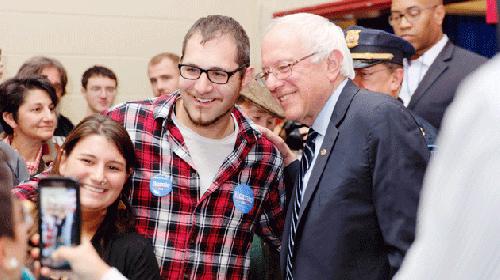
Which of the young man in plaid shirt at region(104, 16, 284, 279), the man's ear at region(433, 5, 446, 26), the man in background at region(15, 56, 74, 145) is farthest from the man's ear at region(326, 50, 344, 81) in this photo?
the man in background at region(15, 56, 74, 145)

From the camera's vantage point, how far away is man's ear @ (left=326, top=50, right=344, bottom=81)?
1635 millimetres

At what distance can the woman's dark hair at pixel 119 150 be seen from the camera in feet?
5.30

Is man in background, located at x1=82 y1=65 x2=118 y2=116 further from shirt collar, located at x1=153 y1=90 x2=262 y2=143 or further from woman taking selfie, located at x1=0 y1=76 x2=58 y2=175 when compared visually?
shirt collar, located at x1=153 y1=90 x2=262 y2=143

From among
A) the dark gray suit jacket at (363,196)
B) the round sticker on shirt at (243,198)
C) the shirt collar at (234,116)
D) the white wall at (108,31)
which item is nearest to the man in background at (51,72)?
the white wall at (108,31)

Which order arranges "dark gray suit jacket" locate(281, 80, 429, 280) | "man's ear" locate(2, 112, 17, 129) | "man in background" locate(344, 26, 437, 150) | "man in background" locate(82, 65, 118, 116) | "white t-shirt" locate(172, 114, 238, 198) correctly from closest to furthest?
"dark gray suit jacket" locate(281, 80, 429, 280) < "white t-shirt" locate(172, 114, 238, 198) < "man in background" locate(344, 26, 437, 150) < "man's ear" locate(2, 112, 17, 129) < "man in background" locate(82, 65, 118, 116)

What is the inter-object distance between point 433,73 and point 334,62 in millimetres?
1293

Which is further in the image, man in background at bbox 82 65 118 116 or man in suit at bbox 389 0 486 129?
man in background at bbox 82 65 118 116

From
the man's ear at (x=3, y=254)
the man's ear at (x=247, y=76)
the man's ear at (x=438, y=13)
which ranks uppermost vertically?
the man's ear at (x=438, y=13)

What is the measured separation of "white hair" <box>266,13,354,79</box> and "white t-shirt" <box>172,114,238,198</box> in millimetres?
505

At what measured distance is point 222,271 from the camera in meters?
1.81

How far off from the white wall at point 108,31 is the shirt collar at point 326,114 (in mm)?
2992

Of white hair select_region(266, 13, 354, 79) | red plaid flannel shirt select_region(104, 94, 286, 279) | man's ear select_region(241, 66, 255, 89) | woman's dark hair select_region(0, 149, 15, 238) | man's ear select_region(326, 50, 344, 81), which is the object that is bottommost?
red plaid flannel shirt select_region(104, 94, 286, 279)

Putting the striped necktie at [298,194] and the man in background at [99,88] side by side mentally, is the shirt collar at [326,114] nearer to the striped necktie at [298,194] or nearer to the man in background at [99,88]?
the striped necktie at [298,194]

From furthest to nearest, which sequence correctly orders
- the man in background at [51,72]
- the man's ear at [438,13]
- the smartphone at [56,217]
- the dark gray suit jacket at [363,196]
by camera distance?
the man in background at [51,72], the man's ear at [438,13], the dark gray suit jacket at [363,196], the smartphone at [56,217]
